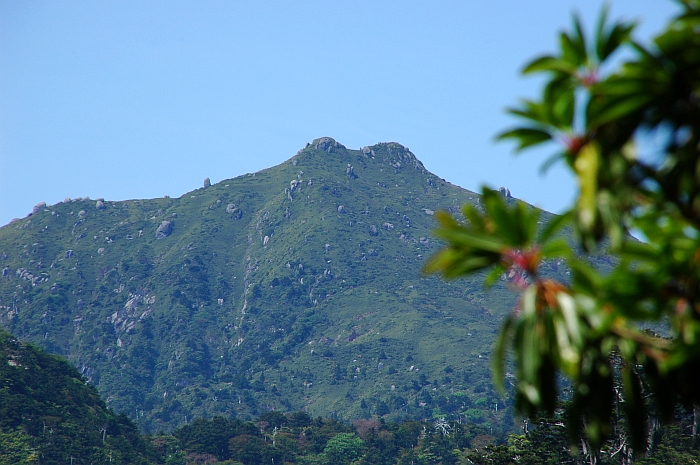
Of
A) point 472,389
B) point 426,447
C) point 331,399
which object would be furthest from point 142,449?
point 472,389

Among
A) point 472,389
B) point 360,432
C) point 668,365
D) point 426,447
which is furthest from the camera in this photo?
point 472,389

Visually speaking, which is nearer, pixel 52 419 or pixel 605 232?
pixel 605 232

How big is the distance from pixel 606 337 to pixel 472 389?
627ft

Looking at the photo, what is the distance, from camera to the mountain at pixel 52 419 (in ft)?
296

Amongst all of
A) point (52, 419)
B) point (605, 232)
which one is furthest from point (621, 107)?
point (52, 419)

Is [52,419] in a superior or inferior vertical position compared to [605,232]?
inferior

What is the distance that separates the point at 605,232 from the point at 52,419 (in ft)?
334

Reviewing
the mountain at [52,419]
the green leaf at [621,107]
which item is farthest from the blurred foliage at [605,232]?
the mountain at [52,419]

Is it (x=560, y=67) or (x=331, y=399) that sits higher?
(x=560, y=67)

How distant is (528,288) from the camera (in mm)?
4566

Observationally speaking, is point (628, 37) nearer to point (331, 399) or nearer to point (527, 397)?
point (527, 397)

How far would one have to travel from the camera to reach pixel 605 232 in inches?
172

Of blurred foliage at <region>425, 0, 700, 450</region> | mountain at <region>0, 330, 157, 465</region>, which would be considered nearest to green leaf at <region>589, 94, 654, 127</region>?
blurred foliage at <region>425, 0, 700, 450</region>

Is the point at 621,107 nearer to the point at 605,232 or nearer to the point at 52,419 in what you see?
the point at 605,232
